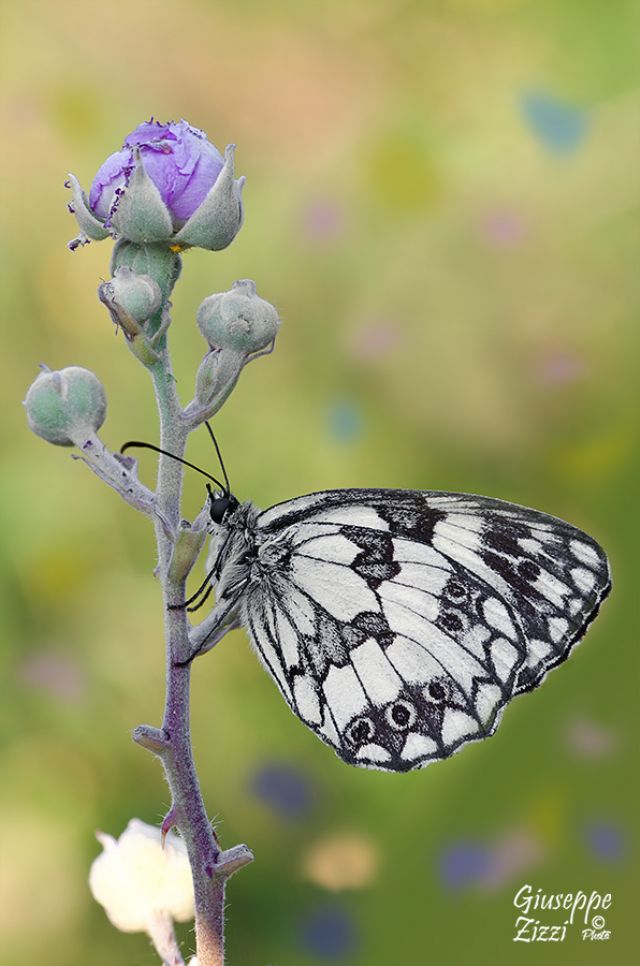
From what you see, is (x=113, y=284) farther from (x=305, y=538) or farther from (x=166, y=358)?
(x=305, y=538)

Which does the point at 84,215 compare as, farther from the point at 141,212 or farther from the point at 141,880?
the point at 141,880

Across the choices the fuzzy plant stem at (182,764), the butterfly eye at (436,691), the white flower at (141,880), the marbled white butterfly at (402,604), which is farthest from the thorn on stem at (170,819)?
the butterfly eye at (436,691)

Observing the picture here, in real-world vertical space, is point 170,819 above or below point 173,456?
below

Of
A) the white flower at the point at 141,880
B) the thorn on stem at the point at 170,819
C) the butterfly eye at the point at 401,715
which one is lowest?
the white flower at the point at 141,880

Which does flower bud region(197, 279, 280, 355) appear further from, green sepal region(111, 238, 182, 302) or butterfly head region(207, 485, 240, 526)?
butterfly head region(207, 485, 240, 526)

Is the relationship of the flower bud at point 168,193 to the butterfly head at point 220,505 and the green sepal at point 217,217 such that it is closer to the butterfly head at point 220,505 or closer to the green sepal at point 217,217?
the green sepal at point 217,217

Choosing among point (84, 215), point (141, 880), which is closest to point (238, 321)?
point (84, 215)

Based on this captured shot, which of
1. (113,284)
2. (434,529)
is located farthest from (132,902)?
(113,284)

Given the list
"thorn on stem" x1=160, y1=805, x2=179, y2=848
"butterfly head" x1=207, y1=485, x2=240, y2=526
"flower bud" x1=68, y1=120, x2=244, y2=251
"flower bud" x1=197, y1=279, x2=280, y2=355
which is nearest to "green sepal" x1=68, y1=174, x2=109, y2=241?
"flower bud" x1=68, y1=120, x2=244, y2=251
